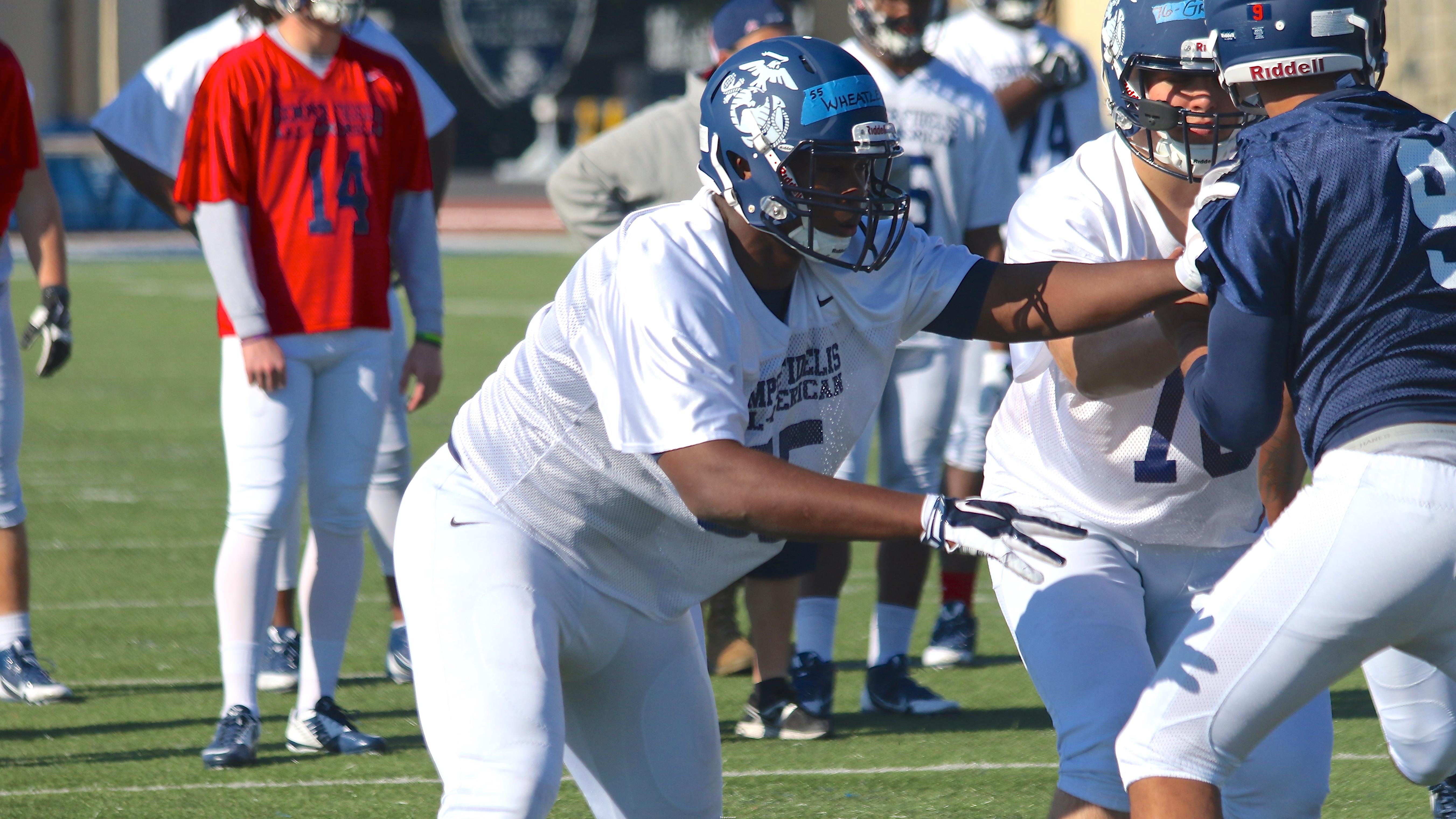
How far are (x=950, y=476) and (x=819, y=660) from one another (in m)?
1.40

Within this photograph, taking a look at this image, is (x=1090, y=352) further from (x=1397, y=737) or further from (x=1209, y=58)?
(x=1397, y=737)

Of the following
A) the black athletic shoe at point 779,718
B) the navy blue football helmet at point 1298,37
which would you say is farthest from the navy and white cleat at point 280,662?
the navy blue football helmet at point 1298,37

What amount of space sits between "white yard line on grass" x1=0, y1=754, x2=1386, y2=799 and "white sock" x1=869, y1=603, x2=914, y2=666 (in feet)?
2.07

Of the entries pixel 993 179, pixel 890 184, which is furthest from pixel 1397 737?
pixel 993 179

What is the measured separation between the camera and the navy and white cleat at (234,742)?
15.3 ft

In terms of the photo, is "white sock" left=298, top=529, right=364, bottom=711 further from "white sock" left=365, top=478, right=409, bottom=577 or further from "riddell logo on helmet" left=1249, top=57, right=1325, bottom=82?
"riddell logo on helmet" left=1249, top=57, right=1325, bottom=82

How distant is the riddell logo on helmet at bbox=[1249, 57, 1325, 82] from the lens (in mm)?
2748

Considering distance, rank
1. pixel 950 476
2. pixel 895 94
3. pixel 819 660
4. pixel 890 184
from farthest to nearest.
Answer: pixel 950 476 < pixel 895 94 < pixel 819 660 < pixel 890 184

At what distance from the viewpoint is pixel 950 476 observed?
21.0 ft

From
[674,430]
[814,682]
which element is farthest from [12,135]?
[674,430]

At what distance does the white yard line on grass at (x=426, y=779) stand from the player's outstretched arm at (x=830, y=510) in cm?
198

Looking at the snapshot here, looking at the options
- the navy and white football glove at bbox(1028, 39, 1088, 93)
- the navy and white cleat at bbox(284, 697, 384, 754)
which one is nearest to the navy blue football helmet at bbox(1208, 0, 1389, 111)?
the navy and white cleat at bbox(284, 697, 384, 754)

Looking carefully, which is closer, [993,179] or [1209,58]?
[1209,58]

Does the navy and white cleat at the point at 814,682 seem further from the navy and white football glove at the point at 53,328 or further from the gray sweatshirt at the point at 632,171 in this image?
the navy and white football glove at the point at 53,328
